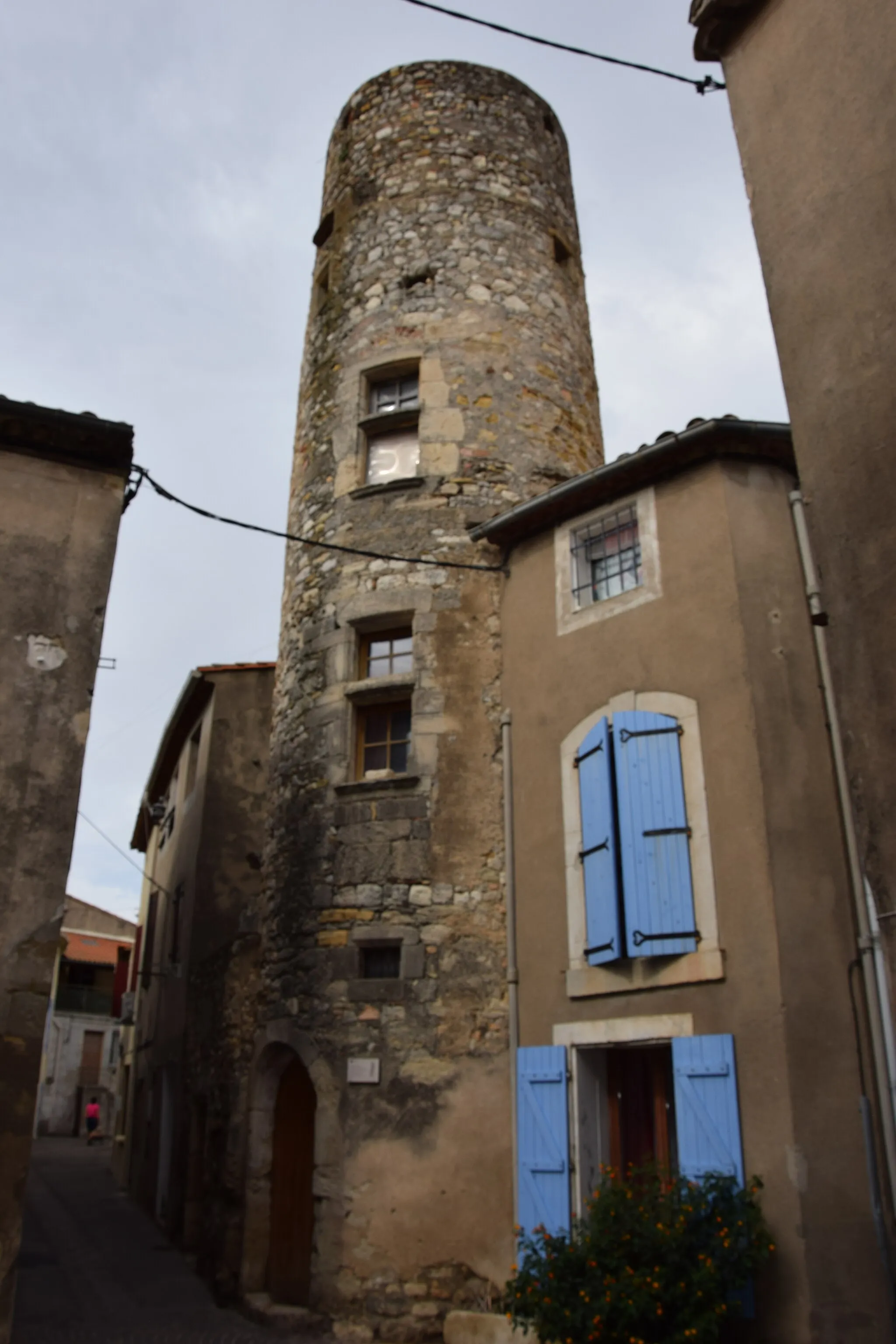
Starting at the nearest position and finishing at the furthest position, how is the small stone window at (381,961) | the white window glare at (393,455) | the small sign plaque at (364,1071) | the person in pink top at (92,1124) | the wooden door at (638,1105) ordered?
the wooden door at (638,1105) < the small sign plaque at (364,1071) < the small stone window at (381,961) < the white window glare at (393,455) < the person in pink top at (92,1124)

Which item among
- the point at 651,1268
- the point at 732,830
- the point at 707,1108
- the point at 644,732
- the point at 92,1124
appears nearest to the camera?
the point at 651,1268

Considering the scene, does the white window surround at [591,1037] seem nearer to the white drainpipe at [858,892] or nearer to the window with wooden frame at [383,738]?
the white drainpipe at [858,892]

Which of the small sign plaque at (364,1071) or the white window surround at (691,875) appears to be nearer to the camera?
the white window surround at (691,875)

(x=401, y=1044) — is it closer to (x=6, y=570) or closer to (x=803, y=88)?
(x=6, y=570)

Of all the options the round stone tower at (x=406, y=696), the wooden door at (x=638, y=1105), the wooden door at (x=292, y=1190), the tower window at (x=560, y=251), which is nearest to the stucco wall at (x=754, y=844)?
the wooden door at (x=638, y=1105)

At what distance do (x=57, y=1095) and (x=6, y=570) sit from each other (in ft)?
103

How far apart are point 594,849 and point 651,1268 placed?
9.58 feet

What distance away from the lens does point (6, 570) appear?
7.45 metres

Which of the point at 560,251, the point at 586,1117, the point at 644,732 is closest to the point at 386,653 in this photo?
the point at 644,732

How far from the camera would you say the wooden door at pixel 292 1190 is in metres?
9.32

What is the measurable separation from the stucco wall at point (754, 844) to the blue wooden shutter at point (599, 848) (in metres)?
0.30

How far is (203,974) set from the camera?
12781 mm

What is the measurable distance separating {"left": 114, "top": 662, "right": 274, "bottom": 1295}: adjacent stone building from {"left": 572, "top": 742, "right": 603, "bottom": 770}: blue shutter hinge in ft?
12.4

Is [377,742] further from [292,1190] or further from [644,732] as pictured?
[292,1190]
